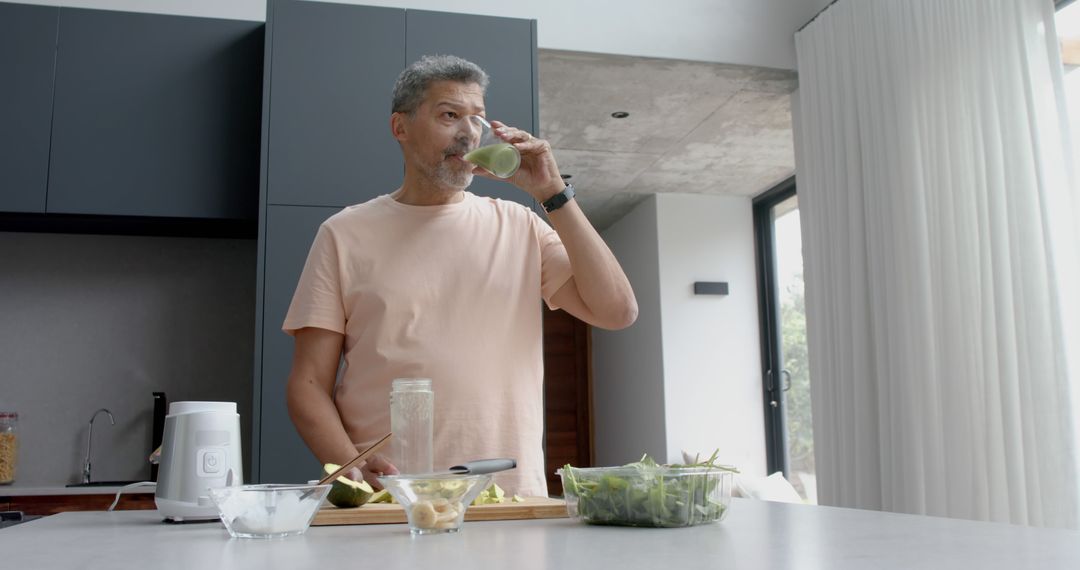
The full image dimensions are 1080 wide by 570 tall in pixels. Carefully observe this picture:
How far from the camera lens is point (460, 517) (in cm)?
101

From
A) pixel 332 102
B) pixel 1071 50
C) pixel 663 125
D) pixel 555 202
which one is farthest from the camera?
pixel 663 125

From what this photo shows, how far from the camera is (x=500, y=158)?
1617mm

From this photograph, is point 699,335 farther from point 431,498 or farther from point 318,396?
point 431,498

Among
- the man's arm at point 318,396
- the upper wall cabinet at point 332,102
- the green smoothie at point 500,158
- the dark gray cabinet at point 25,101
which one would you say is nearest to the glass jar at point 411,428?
the man's arm at point 318,396

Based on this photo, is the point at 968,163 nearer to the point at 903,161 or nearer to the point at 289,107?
the point at 903,161

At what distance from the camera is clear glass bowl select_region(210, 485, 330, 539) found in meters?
0.97

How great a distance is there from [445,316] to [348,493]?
2.02 ft

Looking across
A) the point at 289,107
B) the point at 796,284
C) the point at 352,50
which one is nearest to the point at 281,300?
the point at 289,107

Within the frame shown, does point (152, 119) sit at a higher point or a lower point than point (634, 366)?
higher

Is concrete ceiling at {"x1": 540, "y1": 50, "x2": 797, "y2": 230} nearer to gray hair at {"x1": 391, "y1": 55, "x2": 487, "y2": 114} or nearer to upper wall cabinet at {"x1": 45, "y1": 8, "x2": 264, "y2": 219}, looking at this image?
upper wall cabinet at {"x1": 45, "y1": 8, "x2": 264, "y2": 219}

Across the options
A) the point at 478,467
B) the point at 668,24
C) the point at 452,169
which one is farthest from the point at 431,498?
the point at 668,24

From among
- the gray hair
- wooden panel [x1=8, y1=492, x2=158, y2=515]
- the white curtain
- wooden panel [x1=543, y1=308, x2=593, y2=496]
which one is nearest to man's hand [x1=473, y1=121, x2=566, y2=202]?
the gray hair

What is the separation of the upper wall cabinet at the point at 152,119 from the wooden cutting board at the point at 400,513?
2.27m

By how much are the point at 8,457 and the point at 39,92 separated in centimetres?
125
